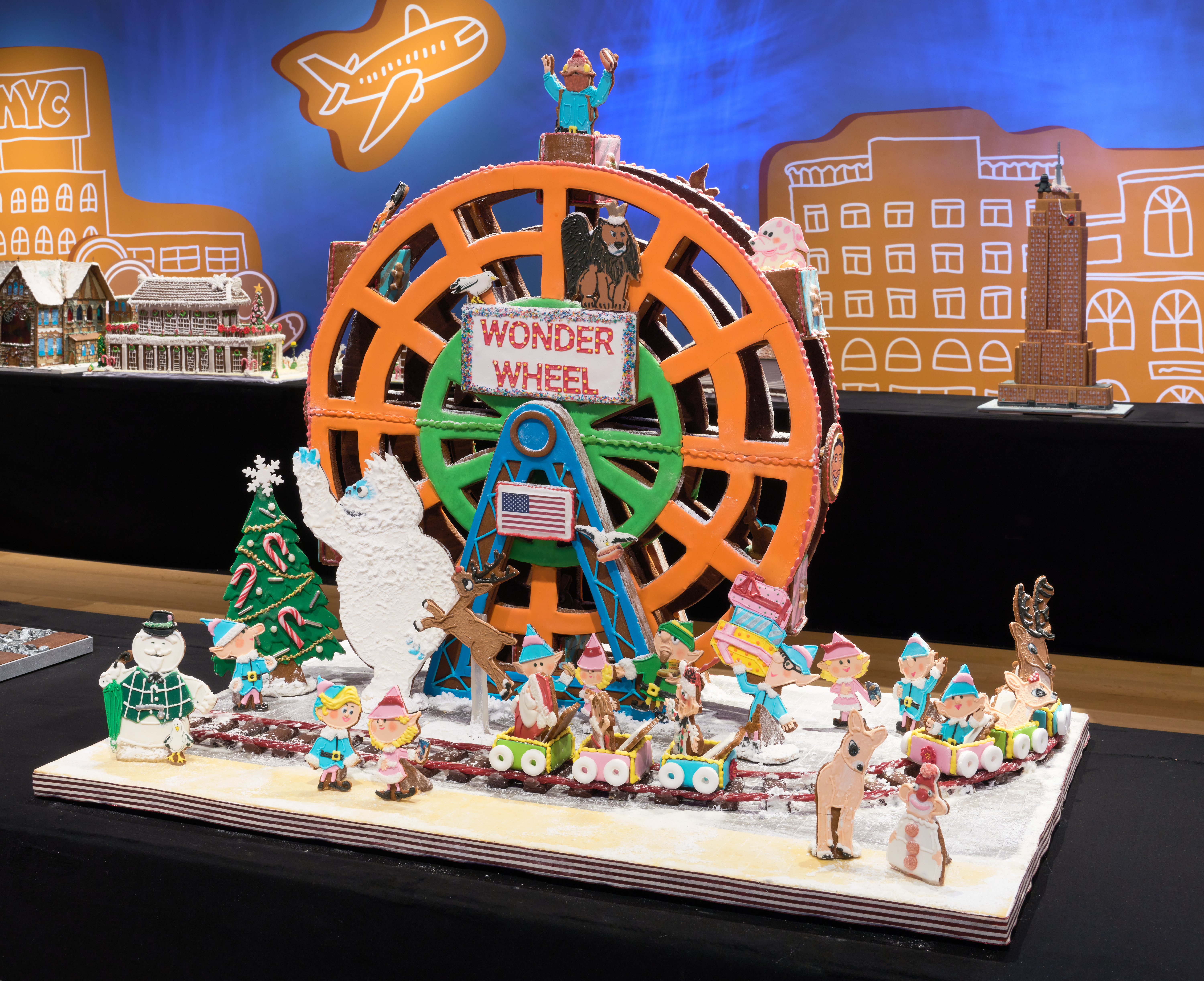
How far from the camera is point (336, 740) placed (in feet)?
6.63

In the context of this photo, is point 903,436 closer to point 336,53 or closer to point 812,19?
point 812,19

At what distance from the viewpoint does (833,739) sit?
7.27 ft

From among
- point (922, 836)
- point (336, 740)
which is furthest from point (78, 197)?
point (922, 836)

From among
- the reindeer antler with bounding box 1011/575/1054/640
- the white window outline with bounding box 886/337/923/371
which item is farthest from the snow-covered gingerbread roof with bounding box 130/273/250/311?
the reindeer antler with bounding box 1011/575/1054/640

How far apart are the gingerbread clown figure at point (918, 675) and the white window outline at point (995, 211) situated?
6.31ft

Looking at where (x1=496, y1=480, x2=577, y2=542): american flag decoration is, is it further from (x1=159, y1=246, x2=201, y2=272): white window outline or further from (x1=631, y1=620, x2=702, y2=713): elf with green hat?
(x1=159, y1=246, x2=201, y2=272): white window outline

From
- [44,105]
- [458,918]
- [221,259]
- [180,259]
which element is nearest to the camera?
[458,918]

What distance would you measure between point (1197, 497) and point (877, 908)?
1803 mm

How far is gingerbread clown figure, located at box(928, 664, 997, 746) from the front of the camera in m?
1.98

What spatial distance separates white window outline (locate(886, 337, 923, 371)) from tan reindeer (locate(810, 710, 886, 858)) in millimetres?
2353

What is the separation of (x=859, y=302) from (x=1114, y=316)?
70cm

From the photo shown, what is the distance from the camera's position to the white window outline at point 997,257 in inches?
149

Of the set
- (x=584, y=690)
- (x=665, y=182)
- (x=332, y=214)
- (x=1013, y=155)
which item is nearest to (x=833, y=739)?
(x=584, y=690)

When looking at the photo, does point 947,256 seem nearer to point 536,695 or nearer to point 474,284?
point 474,284
